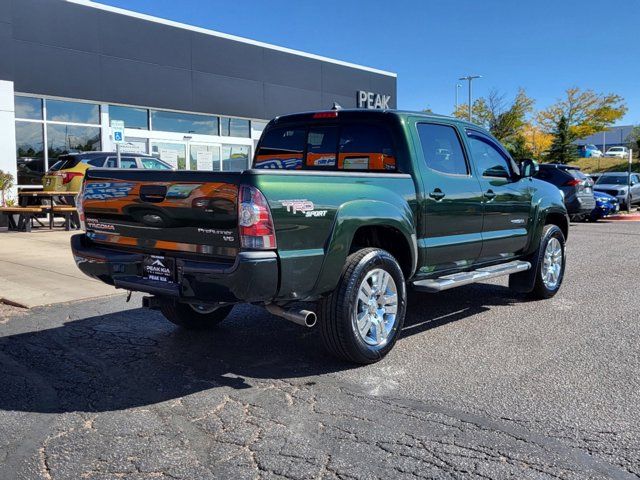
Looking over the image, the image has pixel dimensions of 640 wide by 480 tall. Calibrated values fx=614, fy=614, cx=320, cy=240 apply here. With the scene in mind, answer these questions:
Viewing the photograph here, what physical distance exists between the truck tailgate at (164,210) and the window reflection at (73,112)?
48.3 ft

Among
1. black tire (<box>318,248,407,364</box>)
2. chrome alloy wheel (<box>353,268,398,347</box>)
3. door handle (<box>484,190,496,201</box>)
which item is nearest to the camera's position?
black tire (<box>318,248,407,364</box>)

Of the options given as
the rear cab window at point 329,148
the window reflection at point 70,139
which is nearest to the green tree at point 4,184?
the window reflection at point 70,139

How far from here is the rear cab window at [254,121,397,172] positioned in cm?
540

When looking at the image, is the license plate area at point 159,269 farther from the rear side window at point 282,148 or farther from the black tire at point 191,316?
the rear side window at point 282,148

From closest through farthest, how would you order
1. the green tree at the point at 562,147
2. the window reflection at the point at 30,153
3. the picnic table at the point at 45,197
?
the picnic table at the point at 45,197
the window reflection at the point at 30,153
the green tree at the point at 562,147

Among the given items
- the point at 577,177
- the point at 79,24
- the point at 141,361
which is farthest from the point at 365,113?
the point at 79,24

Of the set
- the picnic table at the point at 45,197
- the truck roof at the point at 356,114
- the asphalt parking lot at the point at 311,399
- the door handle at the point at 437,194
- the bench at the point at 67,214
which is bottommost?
the asphalt parking lot at the point at 311,399

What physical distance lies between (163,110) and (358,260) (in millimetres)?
17754

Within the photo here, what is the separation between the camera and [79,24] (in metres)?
Result: 18.0

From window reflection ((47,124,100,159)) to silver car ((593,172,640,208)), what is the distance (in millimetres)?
A: 17850

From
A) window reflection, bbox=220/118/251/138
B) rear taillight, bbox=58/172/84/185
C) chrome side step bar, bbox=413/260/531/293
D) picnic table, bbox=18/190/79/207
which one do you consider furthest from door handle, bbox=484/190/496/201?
window reflection, bbox=220/118/251/138

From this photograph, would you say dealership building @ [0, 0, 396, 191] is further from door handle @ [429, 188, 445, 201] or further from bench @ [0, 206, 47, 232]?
door handle @ [429, 188, 445, 201]

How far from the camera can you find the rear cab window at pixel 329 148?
5398 millimetres

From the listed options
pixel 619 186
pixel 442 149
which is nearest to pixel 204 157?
pixel 619 186
